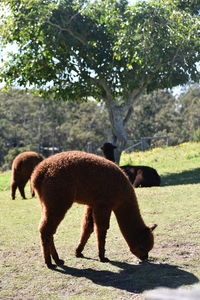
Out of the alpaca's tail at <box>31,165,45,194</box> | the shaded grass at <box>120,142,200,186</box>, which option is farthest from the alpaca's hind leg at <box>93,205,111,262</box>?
the shaded grass at <box>120,142,200,186</box>

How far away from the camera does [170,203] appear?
9.74m

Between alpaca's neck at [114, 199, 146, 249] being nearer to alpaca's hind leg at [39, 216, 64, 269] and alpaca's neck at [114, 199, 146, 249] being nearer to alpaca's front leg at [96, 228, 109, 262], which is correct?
alpaca's front leg at [96, 228, 109, 262]

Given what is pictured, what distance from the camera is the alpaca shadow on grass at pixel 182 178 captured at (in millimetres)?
13961

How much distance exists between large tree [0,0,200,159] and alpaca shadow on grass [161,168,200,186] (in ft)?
9.02

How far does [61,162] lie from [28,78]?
37.9ft

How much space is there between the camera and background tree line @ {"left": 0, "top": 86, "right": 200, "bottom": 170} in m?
53.4

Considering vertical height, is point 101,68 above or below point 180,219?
above

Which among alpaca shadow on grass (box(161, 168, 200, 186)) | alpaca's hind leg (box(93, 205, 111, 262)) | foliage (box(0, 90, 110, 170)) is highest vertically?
foliage (box(0, 90, 110, 170))

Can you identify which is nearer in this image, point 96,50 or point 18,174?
point 18,174

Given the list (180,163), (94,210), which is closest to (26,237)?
(94,210)

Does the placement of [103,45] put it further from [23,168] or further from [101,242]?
[101,242]

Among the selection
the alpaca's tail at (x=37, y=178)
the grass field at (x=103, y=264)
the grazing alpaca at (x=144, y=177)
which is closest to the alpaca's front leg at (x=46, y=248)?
the grass field at (x=103, y=264)

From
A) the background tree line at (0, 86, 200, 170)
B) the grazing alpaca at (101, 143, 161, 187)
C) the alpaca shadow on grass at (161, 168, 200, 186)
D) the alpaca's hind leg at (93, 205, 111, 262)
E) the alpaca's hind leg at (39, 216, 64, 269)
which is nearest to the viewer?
the alpaca's hind leg at (39, 216, 64, 269)

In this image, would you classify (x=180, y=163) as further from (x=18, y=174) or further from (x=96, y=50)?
(x=18, y=174)
